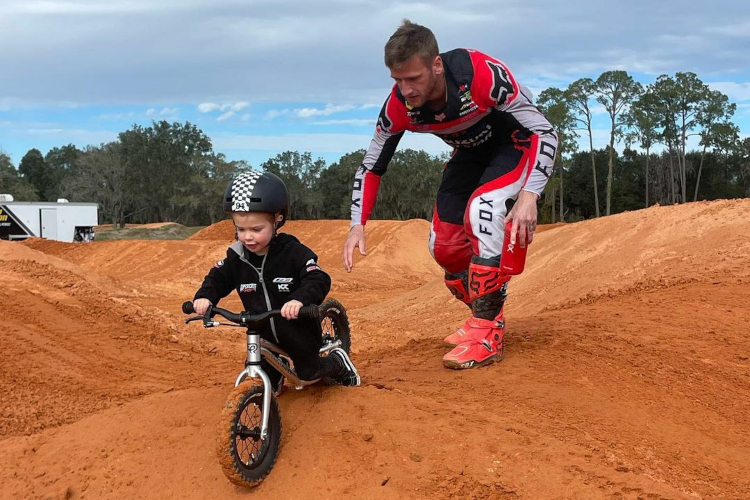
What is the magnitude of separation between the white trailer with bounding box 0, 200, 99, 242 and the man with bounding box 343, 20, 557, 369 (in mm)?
36237

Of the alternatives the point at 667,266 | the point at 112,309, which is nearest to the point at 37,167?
the point at 112,309

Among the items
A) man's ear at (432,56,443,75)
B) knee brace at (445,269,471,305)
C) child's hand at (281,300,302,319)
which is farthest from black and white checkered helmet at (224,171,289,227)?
knee brace at (445,269,471,305)

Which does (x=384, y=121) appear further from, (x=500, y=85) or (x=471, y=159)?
(x=500, y=85)

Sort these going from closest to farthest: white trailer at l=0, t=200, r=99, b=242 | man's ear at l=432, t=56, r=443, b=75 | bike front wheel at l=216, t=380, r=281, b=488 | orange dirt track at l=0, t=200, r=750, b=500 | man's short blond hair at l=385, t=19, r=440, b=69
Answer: bike front wheel at l=216, t=380, r=281, b=488 < orange dirt track at l=0, t=200, r=750, b=500 < man's short blond hair at l=385, t=19, r=440, b=69 < man's ear at l=432, t=56, r=443, b=75 < white trailer at l=0, t=200, r=99, b=242

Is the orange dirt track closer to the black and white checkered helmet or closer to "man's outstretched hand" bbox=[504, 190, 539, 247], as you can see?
"man's outstretched hand" bbox=[504, 190, 539, 247]

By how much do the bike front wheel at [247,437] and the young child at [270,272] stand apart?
0.52m

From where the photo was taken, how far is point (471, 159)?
221 inches

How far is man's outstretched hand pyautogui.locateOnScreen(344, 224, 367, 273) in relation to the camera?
5031 mm

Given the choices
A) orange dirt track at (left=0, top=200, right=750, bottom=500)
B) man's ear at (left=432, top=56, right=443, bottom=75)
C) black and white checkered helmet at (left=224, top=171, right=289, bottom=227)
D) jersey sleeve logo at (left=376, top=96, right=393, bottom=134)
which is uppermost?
man's ear at (left=432, top=56, right=443, bottom=75)

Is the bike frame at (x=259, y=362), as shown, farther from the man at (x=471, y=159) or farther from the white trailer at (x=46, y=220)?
the white trailer at (x=46, y=220)

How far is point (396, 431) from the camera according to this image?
12.8 ft

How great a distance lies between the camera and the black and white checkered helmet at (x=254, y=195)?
3996mm

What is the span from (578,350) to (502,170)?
1.72m

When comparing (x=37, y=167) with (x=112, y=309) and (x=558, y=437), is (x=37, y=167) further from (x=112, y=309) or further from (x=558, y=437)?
(x=558, y=437)
